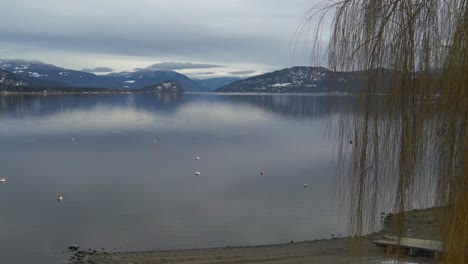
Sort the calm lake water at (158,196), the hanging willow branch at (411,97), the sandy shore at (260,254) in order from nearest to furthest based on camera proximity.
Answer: the hanging willow branch at (411,97) → the sandy shore at (260,254) → the calm lake water at (158,196)

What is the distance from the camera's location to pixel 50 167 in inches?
1485

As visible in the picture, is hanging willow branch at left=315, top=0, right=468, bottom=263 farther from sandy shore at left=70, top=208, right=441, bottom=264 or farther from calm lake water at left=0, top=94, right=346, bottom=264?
sandy shore at left=70, top=208, right=441, bottom=264

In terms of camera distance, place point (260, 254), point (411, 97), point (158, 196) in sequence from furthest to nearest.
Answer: point (158, 196) → point (260, 254) → point (411, 97)

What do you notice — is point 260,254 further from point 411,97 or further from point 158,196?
point 411,97

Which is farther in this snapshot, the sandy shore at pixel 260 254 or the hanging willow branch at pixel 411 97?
the sandy shore at pixel 260 254

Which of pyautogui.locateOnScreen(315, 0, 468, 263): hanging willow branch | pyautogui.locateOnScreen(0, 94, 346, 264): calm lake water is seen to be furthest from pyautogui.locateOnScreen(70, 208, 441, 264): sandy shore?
pyautogui.locateOnScreen(315, 0, 468, 263): hanging willow branch

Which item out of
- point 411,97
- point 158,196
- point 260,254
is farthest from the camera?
point 158,196

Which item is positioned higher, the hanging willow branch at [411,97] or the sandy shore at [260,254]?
the hanging willow branch at [411,97]

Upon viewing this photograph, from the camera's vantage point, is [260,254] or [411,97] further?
[260,254]

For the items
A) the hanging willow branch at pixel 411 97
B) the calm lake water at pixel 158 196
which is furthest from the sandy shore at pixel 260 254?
the hanging willow branch at pixel 411 97

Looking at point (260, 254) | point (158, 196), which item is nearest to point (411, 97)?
point (260, 254)

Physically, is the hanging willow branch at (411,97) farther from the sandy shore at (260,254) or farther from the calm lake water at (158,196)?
the sandy shore at (260,254)

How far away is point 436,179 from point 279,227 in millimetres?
18434

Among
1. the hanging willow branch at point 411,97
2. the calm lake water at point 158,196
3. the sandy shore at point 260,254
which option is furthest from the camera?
the calm lake water at point 158,196
